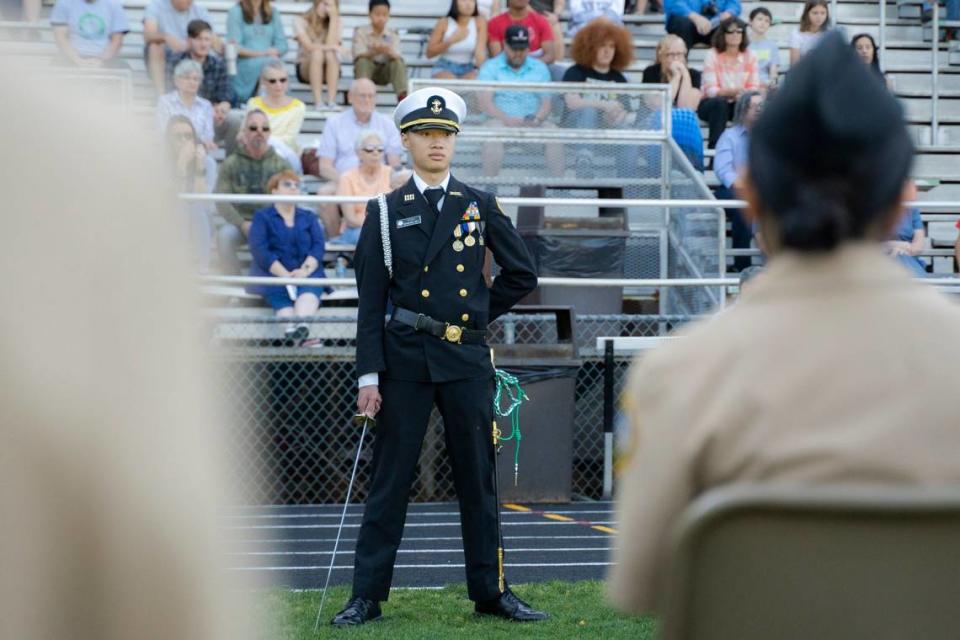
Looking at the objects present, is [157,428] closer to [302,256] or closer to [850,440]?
[850,440]

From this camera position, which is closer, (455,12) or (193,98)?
(193,98)

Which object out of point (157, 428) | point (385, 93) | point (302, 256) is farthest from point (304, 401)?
point (157, 428)

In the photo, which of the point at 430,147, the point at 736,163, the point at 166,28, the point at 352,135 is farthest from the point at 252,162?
the point at 430,147

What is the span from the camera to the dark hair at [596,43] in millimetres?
13445

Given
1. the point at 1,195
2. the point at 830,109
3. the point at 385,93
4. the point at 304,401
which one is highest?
the point at 385,93

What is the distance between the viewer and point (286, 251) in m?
10.8

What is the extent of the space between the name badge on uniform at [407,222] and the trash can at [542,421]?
3.83 metres

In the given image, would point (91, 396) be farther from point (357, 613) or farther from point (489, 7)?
point (489, 7)

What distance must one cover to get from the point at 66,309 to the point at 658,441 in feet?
3.53

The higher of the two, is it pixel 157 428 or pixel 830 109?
pixel 830 109

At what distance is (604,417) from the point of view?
10344mm

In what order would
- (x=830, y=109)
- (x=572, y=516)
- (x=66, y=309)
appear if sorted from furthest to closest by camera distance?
(x=572, y=516) < (x=830, y=109) < (x=66, y=309)

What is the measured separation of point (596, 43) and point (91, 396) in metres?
12.8

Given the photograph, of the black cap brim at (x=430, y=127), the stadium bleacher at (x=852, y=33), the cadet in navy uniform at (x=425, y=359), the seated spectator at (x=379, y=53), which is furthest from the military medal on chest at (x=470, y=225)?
the seated spectator at (x=379, y=53)
